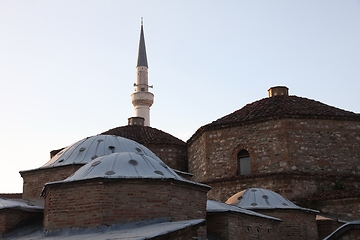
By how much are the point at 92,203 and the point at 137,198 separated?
0.81 m

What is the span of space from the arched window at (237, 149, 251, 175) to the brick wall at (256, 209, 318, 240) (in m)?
2.99

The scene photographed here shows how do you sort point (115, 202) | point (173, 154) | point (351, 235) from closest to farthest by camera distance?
point (351, 235)
point (115, 202)
point (173, 154)

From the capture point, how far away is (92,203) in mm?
9438

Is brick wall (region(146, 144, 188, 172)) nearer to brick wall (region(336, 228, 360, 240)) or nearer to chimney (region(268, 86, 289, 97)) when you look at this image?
chimney (region(268, 86, 289, 97))

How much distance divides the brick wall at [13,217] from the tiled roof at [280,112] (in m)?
7.02

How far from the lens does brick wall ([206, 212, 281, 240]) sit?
10.8 m

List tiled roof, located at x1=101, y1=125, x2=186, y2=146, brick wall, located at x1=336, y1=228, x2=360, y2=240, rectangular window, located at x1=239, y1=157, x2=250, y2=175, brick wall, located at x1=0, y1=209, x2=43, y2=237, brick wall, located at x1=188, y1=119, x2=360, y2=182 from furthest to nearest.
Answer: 1. tiled roof, located at x1=101, y1=125, x2=186, y2=146
2. rectangular window, located at x1=239, y1=157, x2=250, y2=175
3. brick wall, located at x1=188, y1=119, x2=360, y2=182
4. brick wall, located at x1=0, y1=209, x2=43, y2=237
5. brick wall, located at x1=336, y1=228, x2=360, y2=240

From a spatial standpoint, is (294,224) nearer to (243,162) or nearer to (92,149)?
(243,162)

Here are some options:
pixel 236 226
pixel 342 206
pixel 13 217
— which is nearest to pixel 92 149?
pixel 13 217

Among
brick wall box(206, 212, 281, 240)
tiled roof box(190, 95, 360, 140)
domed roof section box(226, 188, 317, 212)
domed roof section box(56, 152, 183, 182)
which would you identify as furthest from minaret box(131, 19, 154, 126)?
domed roof section box(56, 152, 183, 182)

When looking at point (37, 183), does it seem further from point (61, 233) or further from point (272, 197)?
point (272, 197)

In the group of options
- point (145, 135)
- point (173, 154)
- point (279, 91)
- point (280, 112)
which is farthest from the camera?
point (145, 135)

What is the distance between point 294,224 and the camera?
43.2ft

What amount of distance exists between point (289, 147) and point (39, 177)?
7.06 metres
